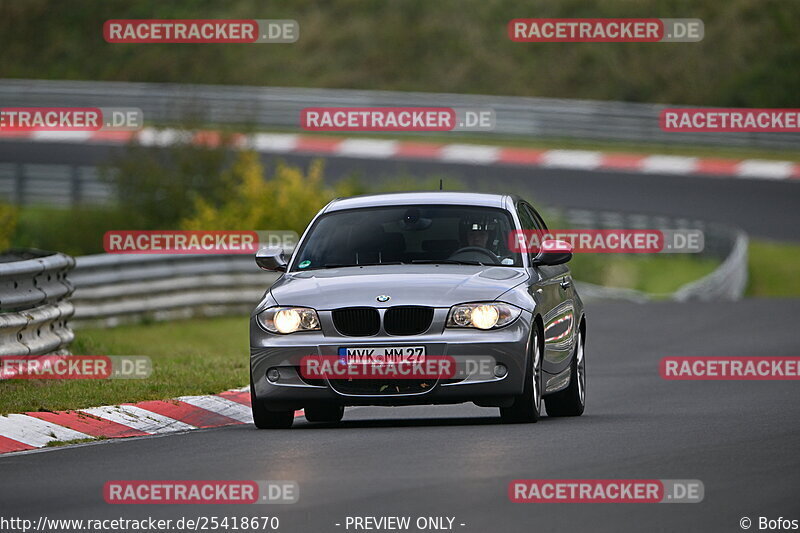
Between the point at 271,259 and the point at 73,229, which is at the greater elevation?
the point at 73,229

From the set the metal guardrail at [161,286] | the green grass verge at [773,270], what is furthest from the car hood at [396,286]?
the green grass verge at [773,270]

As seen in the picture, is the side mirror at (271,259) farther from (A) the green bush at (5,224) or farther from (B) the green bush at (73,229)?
(B) the green bush at (73,229)

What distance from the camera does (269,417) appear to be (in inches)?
478

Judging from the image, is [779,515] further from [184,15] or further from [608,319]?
[184,15]

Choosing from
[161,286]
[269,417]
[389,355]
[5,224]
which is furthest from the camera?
[5,224]

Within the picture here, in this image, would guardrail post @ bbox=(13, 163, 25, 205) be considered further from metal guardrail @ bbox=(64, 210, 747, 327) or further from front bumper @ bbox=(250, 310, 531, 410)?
front bumper @ bbox=(250, 310, 531, 410)

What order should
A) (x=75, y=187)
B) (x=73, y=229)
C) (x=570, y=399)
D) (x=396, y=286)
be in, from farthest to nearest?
(x=75, y=187), (x=73, y=229), (x=570, y=399), (x=396, y=286)

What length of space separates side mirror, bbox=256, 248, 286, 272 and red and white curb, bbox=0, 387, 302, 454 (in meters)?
1.21

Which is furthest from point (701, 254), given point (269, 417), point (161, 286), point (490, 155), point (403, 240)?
point (269, 417)

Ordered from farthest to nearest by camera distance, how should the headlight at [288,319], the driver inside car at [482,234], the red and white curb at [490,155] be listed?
1. the red and white curb at [490,155]
2. the driver inside car at [482,234]
3. the headlight at [288,319]

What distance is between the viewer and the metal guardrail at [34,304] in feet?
46.8

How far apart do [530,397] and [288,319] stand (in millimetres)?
1655

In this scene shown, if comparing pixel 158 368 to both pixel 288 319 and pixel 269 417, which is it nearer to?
pixel 269 417

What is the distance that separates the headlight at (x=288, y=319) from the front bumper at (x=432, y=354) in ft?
0.17
